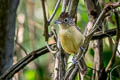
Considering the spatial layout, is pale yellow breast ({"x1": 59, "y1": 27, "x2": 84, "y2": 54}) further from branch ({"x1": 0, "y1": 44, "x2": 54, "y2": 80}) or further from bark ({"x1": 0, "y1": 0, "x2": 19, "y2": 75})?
bark ({"x1": 0, "y1": 0, "x2": 19, "y2": 75})

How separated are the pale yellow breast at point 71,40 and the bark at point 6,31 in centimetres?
50

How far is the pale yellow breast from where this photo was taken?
58.5 inches

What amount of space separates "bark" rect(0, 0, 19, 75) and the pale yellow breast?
1.65 ft

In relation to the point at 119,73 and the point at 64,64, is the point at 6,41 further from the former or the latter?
the point at 119,73

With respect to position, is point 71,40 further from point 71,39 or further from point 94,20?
point 94,20

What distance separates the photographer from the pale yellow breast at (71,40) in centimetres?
149

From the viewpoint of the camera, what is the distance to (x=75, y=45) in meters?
1.50

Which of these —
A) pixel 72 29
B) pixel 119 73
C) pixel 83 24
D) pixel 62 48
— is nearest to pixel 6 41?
pixel 62 48

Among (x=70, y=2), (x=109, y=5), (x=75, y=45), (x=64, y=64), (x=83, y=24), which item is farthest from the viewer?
(x=83, y=24)

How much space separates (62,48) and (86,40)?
0.34 metres

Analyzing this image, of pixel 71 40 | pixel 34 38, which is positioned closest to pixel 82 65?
pixel 71 40

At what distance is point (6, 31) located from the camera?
6.33 ft

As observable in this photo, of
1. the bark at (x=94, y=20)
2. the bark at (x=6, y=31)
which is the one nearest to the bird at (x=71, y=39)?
the bark at (x=94, y=20)

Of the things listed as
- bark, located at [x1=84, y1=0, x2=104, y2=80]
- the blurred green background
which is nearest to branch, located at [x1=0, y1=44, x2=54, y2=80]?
bark, located at [x1=84, y1=0, x2=104, y2=80]
